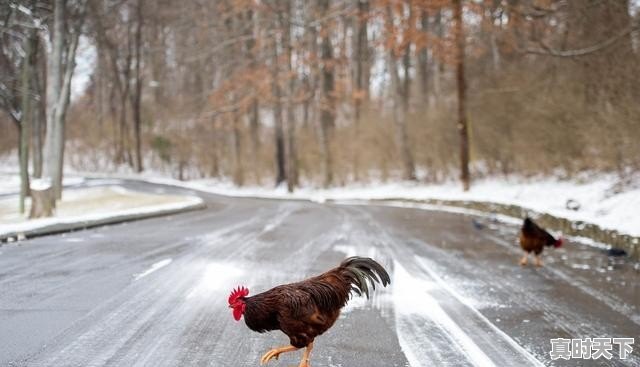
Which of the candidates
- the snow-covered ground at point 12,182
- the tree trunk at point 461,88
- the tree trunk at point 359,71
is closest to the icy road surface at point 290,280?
the tree trunk at point 461,88

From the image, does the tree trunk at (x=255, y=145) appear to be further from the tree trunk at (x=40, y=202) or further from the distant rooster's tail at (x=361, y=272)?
the distant rooster's tail at (x=361, y=272)

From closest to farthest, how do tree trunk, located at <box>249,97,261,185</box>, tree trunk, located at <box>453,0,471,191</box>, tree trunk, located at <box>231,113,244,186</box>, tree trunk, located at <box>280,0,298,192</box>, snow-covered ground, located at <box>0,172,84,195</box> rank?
tree trunk, located at <box>453,0,471,191</box>, tree trunk, located at <box>280,0,298,192</box>, snow-covered ground, located at <box>0,172,84,195</box>, tree trunk, located at <box>249,97,261,185</box>, tree trunk, located at <box>231,113,244,186</box>

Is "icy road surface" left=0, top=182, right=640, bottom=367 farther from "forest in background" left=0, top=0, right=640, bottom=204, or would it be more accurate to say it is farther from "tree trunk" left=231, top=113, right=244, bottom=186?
"tree trunk" left=231, top=113, right=244, bottom=186

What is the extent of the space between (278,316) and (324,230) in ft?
36.2

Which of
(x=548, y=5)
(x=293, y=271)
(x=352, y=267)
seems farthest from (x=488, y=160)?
(x=352, y=267)

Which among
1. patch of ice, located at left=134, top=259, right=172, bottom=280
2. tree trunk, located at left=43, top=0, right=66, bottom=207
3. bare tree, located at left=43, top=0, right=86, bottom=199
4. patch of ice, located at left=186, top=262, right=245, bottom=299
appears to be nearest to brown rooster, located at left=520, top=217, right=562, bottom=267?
patch of ice, located at left=186, top=262, right=245, bottom=299

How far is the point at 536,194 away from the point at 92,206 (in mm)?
17624

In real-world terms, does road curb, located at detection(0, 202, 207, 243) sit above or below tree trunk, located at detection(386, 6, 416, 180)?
below

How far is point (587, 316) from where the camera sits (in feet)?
22.4

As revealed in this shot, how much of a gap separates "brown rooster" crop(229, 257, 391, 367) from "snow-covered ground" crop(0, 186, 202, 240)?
35.9ft

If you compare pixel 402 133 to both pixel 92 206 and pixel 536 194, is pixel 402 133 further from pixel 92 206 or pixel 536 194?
pixel 92 206

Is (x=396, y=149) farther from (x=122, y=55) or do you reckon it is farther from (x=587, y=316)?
(x=122, y=55)

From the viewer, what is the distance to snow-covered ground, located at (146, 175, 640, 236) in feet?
46.1

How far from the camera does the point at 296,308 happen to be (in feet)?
14.3
